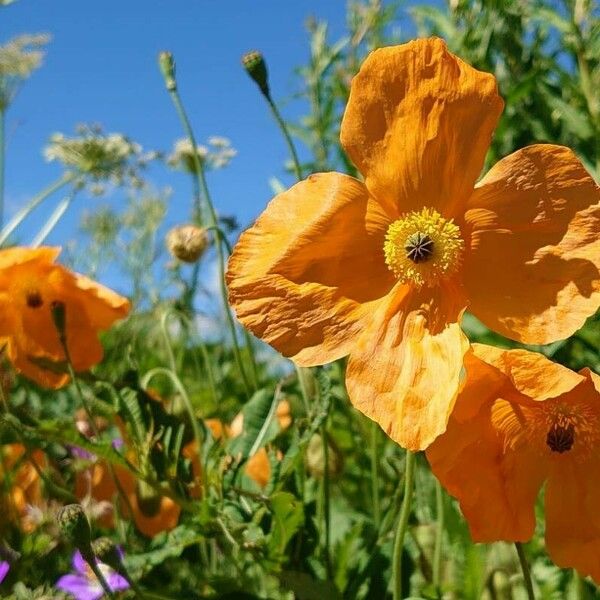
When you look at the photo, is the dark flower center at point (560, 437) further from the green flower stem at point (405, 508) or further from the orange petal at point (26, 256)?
the orange petal at point (26, 256)

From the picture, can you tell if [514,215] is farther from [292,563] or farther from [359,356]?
[292,563]

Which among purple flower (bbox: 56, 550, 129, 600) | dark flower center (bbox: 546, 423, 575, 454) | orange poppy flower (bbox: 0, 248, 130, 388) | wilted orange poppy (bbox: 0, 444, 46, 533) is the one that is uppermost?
orange poppy flower (bbox: 0, 248, 130, 388)

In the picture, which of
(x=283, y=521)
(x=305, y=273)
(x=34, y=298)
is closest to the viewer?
(x=305, y=273)

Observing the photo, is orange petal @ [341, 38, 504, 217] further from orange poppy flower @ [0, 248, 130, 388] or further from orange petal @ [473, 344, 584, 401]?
orange poppy flower @ [0, 248, 130, 388]

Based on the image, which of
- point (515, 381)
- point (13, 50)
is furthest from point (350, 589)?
point (13, 50)

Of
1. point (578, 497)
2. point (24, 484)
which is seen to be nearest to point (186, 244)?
point (24, 484)

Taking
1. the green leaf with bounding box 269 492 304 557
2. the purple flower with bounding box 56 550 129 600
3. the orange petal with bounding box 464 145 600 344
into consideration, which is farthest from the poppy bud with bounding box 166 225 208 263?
the orange petal with bounding box 464 145 600 344

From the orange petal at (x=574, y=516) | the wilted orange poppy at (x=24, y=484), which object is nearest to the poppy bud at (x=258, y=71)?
the orange petal at (x=574, y=516)

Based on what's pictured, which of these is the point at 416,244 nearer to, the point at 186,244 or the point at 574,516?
the point at 574,516
